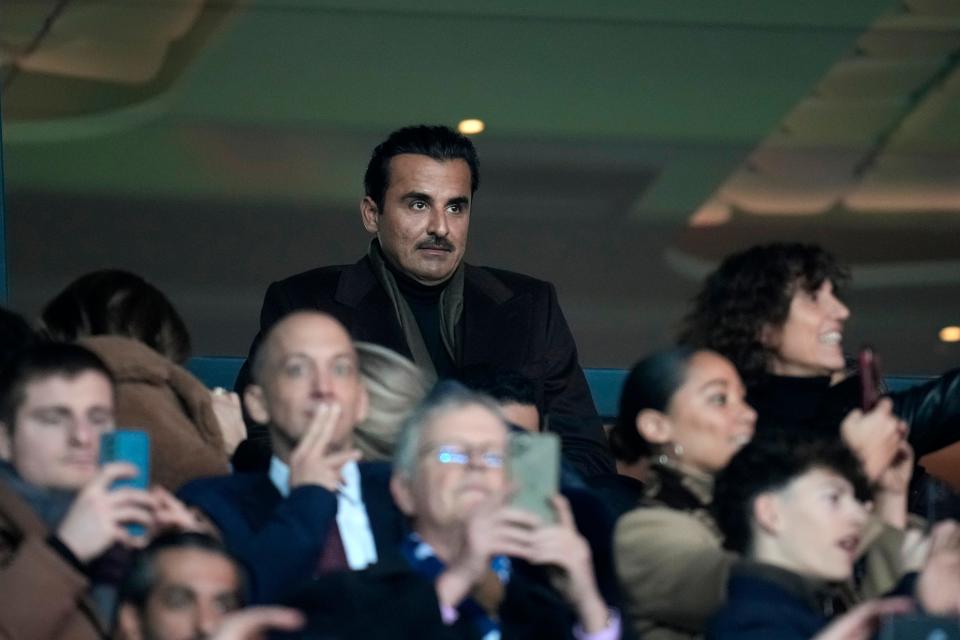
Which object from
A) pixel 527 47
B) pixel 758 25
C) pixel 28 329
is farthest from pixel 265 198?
pixel 28 329

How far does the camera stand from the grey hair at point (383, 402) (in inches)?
202

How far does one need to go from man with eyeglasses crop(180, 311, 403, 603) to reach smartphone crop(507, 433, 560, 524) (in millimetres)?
367

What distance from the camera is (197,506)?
15.1 feet

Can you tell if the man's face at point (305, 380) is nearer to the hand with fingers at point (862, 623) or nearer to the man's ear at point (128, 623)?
the man's ear at point (128, 623)

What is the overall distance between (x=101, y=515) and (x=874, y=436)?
5.84 feet

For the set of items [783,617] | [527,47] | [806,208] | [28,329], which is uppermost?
[527,47]

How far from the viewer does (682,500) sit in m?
4.97

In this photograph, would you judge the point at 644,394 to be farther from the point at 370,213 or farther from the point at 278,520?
the point at 370,213

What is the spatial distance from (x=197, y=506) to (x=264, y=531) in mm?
225

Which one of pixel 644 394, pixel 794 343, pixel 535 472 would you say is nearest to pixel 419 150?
pixel 794 343

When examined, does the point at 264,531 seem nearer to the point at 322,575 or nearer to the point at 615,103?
the point at 322,575

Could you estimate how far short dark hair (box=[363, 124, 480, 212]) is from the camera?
249 inches

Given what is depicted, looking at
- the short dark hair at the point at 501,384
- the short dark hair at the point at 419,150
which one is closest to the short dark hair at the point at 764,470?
the short dark hair at the point at 501,384

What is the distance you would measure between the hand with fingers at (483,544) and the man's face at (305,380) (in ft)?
1.84
